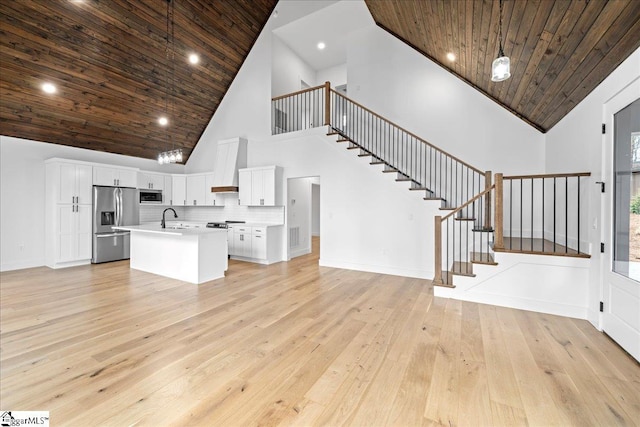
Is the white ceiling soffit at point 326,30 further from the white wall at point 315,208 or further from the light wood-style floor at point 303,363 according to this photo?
the light wood-style floor at point 303,363

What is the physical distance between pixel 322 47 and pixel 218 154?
4328 millimetres

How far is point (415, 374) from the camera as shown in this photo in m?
2.28

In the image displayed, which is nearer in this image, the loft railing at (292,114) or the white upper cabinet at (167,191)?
the loft railing at (292,114)

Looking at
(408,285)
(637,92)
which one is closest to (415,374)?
(408,285)

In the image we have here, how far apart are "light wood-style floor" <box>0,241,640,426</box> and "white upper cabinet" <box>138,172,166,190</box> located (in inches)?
163

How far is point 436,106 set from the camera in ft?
20.4

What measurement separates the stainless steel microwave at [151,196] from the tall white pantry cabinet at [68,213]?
132cm

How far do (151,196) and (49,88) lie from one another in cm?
332

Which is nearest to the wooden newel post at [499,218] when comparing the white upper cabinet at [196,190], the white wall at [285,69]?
the white wall at [285,69]

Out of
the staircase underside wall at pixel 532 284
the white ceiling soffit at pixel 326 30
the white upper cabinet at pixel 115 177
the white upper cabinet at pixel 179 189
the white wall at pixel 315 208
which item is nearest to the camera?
the staircase underside wall at pixel 532 284

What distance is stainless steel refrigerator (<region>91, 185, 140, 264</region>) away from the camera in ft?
21.8

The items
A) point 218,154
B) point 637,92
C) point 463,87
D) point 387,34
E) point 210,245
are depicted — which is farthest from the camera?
point 218,154

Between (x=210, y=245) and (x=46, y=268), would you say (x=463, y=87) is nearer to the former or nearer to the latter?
(x=210, y=245)

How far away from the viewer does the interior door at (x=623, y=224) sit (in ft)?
8.54
